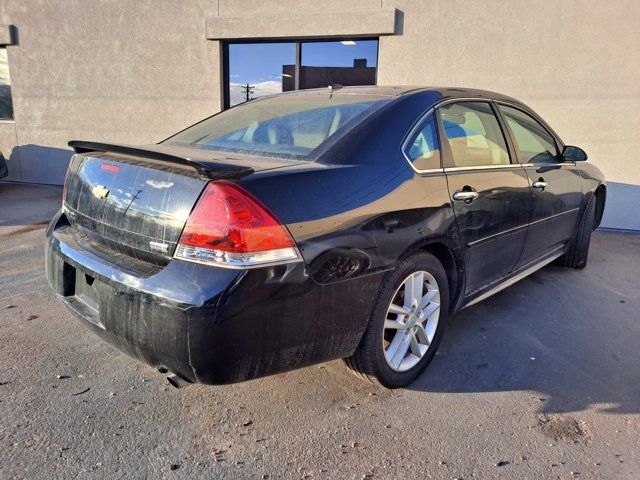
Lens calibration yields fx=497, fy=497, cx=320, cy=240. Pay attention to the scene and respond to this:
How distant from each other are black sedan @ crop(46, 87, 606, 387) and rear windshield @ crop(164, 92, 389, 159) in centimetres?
1

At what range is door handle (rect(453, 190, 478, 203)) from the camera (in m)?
2.82

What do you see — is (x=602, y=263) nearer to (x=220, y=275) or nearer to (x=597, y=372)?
(x=597, y=372)

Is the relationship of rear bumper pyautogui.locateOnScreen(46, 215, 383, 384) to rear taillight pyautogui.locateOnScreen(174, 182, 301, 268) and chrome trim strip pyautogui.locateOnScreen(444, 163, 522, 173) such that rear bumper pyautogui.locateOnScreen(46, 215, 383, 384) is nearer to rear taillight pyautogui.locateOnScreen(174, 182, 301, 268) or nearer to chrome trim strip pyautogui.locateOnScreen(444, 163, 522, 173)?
rear taillight pyautogui.locateOnScreen(174, 182, 301, 268)

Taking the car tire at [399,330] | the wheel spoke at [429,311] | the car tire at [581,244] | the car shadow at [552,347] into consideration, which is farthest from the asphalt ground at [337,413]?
the car tire at [581,244]

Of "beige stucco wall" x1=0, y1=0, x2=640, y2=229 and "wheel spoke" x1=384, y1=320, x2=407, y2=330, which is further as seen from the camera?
"beige stucco wall" x1=0, y1=0, x2=640, y2=229

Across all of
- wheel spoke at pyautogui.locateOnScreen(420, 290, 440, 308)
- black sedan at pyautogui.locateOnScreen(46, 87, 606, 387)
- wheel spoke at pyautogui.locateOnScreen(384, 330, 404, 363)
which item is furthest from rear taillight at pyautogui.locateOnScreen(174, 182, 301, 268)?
wheel spoke at pyautogui.locateOnScreen(420, 290, 440, 308)

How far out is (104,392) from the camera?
2.61 m

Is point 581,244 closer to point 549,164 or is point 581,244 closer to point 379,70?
point 549,164

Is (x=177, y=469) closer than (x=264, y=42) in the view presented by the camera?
Yes

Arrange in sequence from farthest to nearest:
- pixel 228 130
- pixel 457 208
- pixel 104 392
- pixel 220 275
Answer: pixel 228 130 → pixel 457 208 → pixel 104 392 → pixel 220 275

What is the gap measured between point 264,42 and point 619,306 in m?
6.24

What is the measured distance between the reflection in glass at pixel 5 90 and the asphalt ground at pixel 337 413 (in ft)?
26.1

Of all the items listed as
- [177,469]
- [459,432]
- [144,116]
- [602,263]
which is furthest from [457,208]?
[144,116]

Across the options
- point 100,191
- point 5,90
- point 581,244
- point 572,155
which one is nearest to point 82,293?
point 100,191
